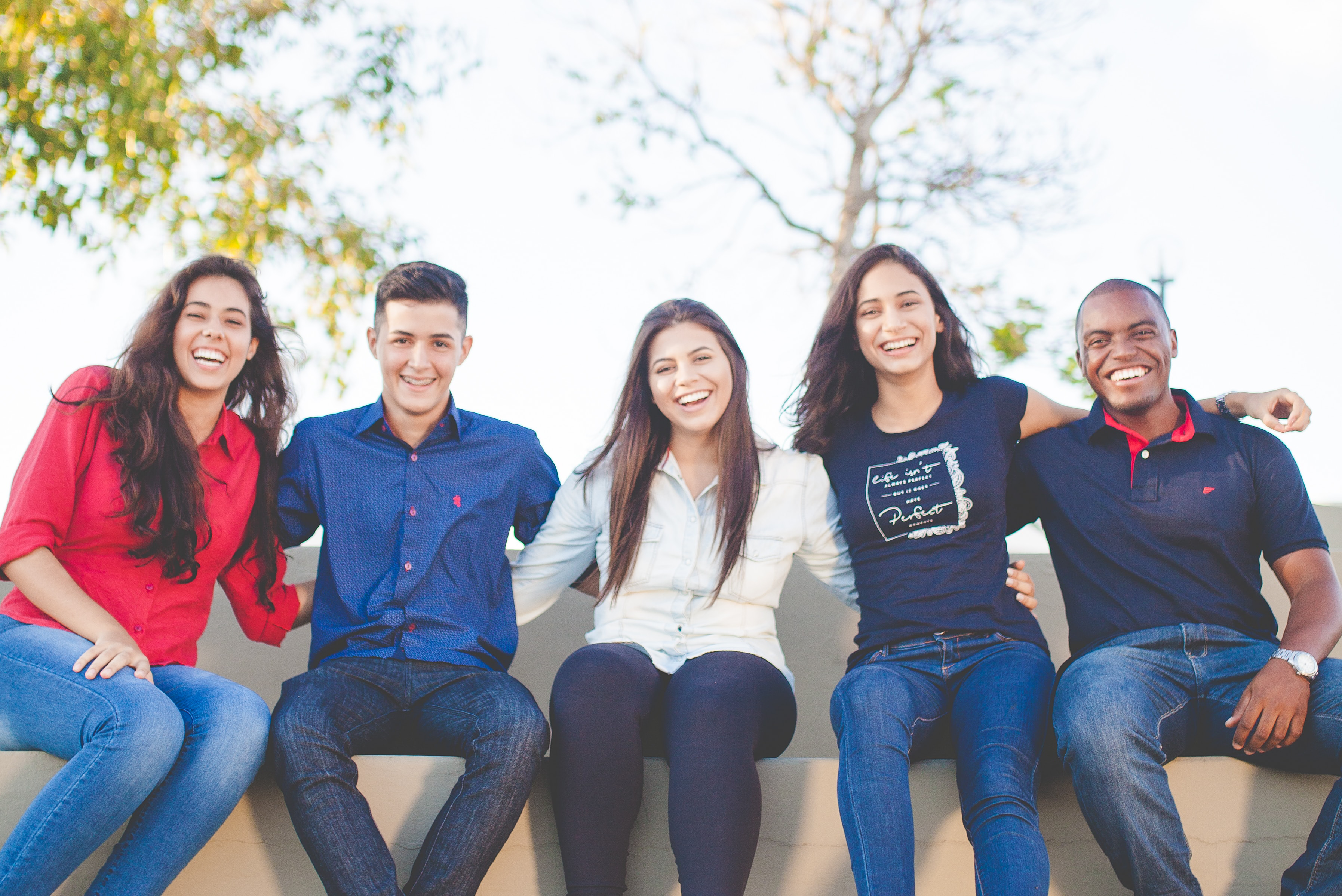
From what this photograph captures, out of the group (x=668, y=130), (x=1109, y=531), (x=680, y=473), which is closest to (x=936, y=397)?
(x=1109, y=531)

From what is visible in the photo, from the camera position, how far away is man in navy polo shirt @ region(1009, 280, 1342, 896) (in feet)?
6.15

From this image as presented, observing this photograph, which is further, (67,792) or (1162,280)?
(1162,280)

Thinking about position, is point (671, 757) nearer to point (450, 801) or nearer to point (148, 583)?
point (450, 801)

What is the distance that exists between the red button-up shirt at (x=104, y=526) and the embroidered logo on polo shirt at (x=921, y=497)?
1.48 metres

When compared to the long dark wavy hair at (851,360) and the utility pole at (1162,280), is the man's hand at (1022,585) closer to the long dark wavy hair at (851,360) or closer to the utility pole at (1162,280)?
the long dark wavy hair at (851,360)

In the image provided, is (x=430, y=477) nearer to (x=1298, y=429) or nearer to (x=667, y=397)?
(x=667, y=397)

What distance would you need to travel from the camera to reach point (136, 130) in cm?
431

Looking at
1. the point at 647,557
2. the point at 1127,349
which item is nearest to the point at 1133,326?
the point at 1127,349

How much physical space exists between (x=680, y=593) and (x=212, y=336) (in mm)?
1233

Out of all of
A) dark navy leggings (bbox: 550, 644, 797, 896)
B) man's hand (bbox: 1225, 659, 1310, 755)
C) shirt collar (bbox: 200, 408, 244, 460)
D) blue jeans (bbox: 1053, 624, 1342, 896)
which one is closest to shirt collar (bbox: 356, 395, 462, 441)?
shirt collar (bbox: 200, 408, 244, 460)

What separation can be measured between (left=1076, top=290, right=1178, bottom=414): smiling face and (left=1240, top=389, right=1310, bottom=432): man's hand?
0.19m

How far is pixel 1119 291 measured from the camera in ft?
8.04

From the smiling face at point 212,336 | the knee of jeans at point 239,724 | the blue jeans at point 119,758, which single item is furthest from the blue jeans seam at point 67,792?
the smiling face at point 212,336

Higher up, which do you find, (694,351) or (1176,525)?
(694,351)
